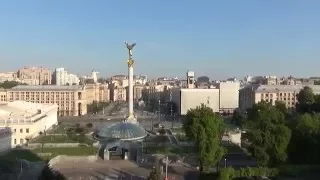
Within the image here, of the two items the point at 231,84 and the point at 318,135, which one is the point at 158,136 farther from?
the point at 231,84

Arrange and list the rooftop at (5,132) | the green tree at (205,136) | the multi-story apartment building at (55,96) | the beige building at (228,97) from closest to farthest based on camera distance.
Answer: the green tree at (205,136) → the rooftop at (5,132) → the multi-story apartment building at (55,96) → the beige building at (228,97)

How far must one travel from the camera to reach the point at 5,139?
3581 centimetres

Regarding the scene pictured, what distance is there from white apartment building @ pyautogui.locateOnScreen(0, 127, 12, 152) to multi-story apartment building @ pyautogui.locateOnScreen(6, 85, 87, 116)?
36.1m

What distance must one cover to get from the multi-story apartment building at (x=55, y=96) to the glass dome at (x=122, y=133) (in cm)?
3535

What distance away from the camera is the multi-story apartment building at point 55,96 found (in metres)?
73.4

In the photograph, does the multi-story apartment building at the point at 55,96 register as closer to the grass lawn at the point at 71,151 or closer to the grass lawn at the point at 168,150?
the grass lawn at the point at 71,151

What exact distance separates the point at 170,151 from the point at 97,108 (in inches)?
1920

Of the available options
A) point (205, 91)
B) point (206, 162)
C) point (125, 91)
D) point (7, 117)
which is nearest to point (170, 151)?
point (206, 162)

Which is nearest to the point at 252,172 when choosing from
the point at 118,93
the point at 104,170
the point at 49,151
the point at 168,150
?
the point at 104,170

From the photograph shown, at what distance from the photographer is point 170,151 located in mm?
35531

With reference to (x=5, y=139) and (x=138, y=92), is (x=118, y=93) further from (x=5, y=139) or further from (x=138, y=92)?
(x=5, y=139)

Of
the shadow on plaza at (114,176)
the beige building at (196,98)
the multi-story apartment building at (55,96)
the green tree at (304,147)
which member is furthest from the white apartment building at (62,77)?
the green tree at (304,147)

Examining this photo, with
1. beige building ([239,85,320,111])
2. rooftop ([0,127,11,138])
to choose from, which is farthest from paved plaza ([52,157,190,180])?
beige building ([239,85,320,111])

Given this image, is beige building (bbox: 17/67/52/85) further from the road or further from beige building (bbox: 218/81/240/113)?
beige building (bbox: 218/81/240/113)
